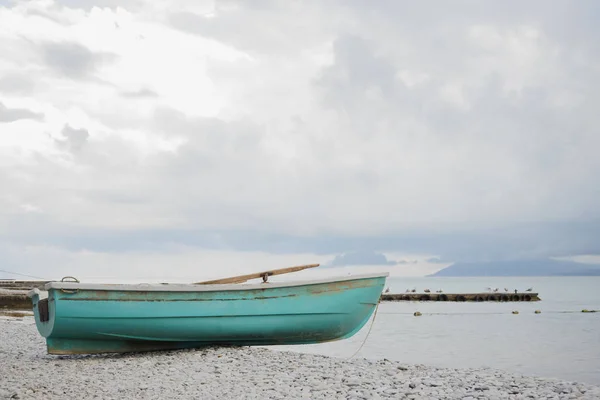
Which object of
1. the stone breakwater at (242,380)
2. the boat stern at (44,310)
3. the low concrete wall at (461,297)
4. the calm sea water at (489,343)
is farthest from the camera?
the low concrete wall at (461,297)

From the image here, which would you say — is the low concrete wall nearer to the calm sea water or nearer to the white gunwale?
the calm sea water

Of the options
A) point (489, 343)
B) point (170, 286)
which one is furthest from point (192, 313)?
point (489, 343)

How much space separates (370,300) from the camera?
12.7m

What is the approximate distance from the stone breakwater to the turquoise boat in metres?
0.32

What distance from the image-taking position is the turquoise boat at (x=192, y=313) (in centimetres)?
1140

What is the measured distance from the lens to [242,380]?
9641 millimetres

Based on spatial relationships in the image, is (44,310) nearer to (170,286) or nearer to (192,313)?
(170,286)

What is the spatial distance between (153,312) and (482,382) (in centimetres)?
601

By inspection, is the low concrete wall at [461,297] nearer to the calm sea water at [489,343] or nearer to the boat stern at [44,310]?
the calm sea water at [489,343]

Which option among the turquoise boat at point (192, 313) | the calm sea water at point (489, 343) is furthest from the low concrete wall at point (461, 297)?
the turquoise boat at point (192, 313)

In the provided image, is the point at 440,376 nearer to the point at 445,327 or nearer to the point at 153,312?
the point at 153,312

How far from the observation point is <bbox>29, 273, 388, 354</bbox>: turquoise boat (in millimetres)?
11398

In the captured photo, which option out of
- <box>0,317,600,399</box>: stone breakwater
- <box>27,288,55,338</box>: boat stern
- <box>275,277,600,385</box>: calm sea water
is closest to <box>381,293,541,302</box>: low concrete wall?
<box>275,277,600,385</box>: calm sea water

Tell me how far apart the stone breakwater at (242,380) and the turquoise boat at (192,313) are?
1.06ft
